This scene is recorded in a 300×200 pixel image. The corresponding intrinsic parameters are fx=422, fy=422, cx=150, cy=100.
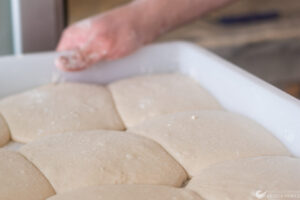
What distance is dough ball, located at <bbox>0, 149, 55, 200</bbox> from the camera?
0.69 metres

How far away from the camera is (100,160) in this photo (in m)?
0.76

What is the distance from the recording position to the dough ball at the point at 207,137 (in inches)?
32.1

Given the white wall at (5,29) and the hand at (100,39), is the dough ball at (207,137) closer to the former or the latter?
the hand at (100,39)

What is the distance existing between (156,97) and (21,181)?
0.46 meters

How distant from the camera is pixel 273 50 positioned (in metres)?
2.26

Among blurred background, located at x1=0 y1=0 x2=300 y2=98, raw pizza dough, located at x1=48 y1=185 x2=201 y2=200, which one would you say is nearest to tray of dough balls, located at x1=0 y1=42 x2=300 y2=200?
raw pizza dough, located at x1=48 y1=185 x2=201 y2=200

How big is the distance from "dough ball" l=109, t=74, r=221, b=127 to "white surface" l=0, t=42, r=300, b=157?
2.1 inches

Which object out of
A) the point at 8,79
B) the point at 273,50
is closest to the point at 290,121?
the point at 8,79

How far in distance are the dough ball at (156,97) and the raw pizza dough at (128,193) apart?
341 millimetres

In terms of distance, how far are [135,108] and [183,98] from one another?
0.13m

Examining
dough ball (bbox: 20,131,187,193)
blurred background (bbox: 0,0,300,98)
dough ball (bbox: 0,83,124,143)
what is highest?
dough ball (bbox: 20,131,187,193)

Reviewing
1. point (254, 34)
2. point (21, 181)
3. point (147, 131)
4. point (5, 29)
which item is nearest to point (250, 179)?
point (147, 131)

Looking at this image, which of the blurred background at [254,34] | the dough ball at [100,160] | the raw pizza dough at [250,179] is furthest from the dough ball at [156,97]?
the blurred background at [254,34]

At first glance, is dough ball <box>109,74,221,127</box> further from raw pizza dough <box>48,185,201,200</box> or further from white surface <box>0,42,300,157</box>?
raw pizza dough <box>48,185,201,200</box>
